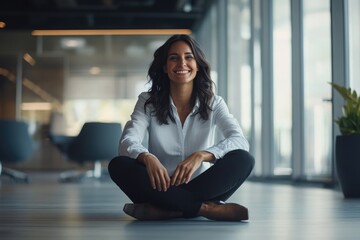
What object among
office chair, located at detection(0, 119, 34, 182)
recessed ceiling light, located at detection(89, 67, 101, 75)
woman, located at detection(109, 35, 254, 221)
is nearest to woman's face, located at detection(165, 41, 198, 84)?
woman, located at detection(109, 35, 254, 221)

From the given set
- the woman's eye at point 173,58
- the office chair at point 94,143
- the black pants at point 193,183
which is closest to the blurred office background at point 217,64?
the office chair at point 94,143

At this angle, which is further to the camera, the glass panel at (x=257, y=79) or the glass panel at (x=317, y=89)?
the glass panel at (x=257, y=79)

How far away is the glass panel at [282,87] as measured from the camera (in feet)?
27.1

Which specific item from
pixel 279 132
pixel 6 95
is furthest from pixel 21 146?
pixel 6 95

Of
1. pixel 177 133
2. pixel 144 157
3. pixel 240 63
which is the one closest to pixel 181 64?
pixel 177 133

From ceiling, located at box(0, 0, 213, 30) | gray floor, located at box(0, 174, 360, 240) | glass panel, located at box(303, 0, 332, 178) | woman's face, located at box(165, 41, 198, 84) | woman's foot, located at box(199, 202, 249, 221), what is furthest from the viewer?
ceiling, located at box(0, 0, 213, 30)

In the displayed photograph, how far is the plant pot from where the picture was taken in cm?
481

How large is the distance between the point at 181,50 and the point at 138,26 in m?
11.8

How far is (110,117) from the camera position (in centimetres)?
1456

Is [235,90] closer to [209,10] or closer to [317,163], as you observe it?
[209,10]

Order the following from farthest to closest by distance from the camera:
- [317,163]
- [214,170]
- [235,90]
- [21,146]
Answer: [235,90] < [21,146] < [317,163] < [214,170]

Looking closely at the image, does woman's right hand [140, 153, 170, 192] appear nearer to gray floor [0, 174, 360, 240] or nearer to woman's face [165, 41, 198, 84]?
gray floor [0, 174, 360, 240]

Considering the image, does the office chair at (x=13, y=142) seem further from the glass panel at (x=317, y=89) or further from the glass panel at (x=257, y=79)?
the glass panel at (x=317, y=89)

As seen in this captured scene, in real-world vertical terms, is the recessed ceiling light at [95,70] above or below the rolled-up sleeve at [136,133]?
above
